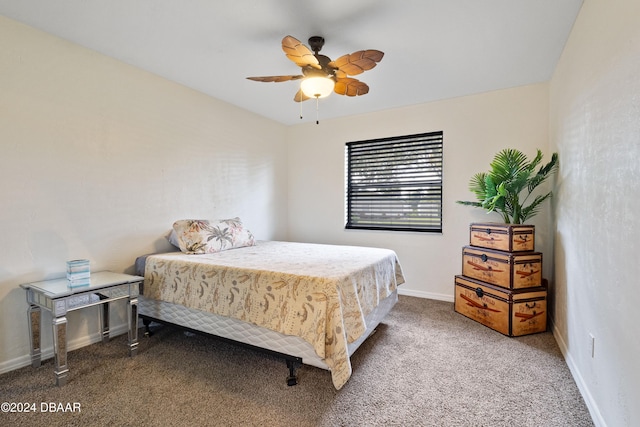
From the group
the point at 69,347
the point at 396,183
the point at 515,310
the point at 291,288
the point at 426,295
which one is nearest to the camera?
the point at 291,288

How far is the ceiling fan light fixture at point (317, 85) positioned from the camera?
205cm

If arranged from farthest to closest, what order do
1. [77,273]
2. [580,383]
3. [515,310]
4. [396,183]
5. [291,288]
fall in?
[396,183] < [515,310] < [77,273] < [291,288] < [580,383]

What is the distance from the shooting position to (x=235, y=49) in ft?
7.61

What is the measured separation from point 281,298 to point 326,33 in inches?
75.0

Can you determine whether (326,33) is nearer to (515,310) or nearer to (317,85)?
(317,85)

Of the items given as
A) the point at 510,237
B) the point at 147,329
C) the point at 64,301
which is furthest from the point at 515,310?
the point at 64,301

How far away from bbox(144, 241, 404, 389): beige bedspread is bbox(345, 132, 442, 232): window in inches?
46.1

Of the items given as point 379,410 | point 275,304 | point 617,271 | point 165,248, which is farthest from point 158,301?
point 617,271

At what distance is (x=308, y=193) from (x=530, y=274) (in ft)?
9.47

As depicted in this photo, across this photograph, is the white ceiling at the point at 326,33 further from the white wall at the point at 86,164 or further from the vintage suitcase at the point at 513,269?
the vintage suitcase at the point at 513,269

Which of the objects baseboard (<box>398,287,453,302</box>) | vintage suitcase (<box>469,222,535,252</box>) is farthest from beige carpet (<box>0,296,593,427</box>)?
baseboard (<box>398,287,453,302</box>)

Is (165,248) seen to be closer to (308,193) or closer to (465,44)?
(308,193)

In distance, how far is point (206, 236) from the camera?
2.75m

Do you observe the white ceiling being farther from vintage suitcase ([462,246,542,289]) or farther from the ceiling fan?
vintage suitcase ([462,246,542,289])
